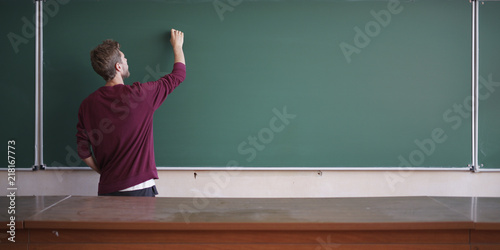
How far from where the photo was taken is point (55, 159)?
2.74m

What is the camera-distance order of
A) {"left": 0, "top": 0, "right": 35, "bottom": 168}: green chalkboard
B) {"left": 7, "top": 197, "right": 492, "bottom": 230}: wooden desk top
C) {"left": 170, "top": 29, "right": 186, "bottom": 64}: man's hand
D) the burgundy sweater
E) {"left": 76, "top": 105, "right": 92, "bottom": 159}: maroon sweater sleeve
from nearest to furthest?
{"left": 7, "top": 197, "right": 492, "bottom": 230}: wooden desk top
the burgundy sweater
{"left": 76, "top": 105, "right": 92, "bottom": 159}: maroon sweater sleeve
{"left": 170, "top": 29, "right": 186, "bottom": 64}: man's hand
{"left": 0, "top": 0, "right": 35, "bottom": 168}: green chalkboard

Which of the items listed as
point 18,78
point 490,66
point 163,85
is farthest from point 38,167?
point 490,66

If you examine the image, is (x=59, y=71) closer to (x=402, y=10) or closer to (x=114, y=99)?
(x=114, y=99)

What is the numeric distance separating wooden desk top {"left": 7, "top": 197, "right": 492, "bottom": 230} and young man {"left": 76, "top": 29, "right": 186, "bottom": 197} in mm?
263

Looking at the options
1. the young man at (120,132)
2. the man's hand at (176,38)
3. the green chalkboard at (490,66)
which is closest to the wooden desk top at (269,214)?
the young man at (120,132)

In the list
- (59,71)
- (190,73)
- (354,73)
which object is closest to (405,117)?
(354,73)

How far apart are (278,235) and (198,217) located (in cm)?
35

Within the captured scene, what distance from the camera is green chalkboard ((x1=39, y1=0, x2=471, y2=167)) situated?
2.71 metres

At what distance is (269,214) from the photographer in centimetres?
157

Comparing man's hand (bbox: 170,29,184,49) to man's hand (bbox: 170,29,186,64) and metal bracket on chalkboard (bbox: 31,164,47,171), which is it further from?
metal bracket on chalkboard (bbox: 31,164,47,171)

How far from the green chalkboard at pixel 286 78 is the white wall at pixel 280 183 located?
9 cm

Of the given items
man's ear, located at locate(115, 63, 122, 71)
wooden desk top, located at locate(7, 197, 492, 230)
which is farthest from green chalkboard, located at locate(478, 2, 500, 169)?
man's ear, located at locate(115, 63, 122, 71)

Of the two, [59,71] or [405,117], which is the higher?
[59,71]

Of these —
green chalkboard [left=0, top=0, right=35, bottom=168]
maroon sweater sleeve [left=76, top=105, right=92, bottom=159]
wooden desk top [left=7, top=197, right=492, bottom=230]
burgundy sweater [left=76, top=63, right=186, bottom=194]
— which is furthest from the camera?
green chalkboard [left=0, top=0, right=35, bottom=168]
